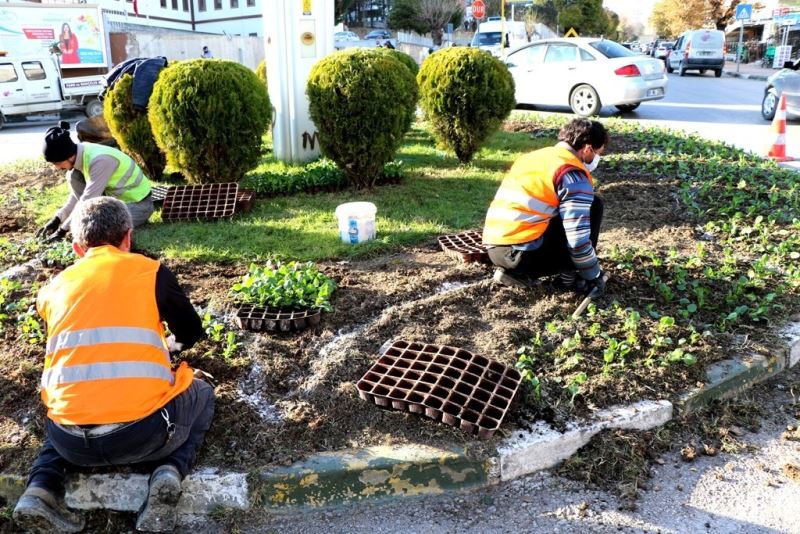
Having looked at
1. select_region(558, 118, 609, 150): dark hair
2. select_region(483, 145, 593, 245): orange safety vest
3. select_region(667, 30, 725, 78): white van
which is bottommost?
select_region(483, 145, 593, 245): orange safety vest

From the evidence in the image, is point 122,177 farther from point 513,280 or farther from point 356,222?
point 513,280

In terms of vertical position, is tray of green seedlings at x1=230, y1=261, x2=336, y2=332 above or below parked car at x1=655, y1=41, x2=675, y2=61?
below

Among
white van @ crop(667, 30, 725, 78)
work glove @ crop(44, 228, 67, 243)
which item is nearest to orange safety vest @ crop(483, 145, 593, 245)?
work glove @ crop(44, 228, 67, 243)

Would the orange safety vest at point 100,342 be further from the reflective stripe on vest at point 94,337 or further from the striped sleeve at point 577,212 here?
the striped sleeve at point 577,212

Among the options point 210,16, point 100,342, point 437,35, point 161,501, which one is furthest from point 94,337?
point 437,35

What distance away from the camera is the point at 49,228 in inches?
255

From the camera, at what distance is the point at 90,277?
9.06ft

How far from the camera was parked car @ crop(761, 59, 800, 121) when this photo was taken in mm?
12641

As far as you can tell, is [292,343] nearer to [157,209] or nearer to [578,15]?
[157,209]

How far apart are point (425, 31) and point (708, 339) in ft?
182

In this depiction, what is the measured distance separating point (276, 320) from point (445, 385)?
50.7 inches

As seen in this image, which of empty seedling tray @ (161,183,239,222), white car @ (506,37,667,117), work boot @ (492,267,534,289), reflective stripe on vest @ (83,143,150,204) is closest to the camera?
work boot @ (492,267,534,289)

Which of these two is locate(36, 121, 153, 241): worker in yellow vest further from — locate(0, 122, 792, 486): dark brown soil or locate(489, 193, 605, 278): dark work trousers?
locate(489, 193, 605, 278): dark work trousers

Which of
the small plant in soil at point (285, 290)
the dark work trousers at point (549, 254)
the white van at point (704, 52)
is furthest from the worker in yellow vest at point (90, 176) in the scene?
the white van at point (704, 52)
